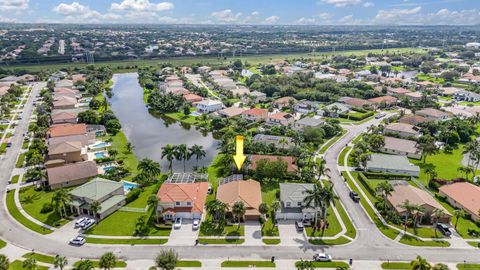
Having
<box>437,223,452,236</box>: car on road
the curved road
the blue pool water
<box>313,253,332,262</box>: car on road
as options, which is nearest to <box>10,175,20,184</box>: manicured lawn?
the blue pool water

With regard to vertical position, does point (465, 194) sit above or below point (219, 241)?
above

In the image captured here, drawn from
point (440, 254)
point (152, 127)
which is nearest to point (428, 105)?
point (440, 254)

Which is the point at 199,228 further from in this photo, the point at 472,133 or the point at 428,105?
the point at 428,105

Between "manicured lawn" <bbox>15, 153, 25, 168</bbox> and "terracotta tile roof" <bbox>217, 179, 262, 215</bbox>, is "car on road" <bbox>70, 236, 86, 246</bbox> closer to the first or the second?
"terracotta tile roof" <bbox>217, 179, 262, 215</bbox>

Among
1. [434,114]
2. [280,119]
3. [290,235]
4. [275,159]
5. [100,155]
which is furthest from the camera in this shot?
[434,114]

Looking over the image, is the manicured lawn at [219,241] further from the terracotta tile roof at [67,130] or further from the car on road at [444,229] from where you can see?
the terracotta tile roof at [67,130]

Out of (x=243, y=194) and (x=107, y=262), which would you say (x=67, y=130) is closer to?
(x=243, y=194)

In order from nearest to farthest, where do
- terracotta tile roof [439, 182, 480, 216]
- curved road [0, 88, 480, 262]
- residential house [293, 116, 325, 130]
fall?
curved road [0, 88, 480, 262]
terracotta tile roof [439, 182, 480, 216]
residential house [293, 116, 325, 130]

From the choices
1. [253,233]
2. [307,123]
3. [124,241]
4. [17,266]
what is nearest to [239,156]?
[253,233]
